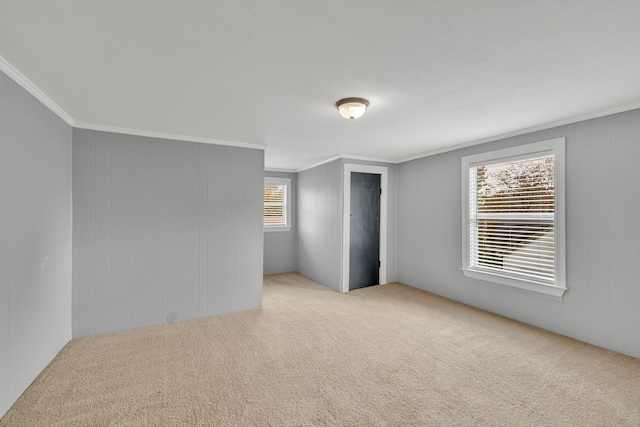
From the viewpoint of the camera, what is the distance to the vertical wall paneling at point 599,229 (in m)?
2.73

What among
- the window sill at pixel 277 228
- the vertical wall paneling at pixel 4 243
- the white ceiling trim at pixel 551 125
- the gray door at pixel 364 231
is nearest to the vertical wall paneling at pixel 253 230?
the gray door at pixel 364 231

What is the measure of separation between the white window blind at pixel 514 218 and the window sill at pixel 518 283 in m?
0.07

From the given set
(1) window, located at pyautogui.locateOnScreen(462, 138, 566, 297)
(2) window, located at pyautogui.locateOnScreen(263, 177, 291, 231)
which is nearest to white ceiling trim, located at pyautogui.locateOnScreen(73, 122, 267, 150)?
(2) window, located at pyautogui.locateOnScreen(263, 177, 291, 231)

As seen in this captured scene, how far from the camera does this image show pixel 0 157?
1.83 meters

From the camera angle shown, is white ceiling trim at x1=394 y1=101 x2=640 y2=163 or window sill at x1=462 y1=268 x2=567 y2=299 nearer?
white ceiling trim at x1=394 y1=101 x2=640 y2=163

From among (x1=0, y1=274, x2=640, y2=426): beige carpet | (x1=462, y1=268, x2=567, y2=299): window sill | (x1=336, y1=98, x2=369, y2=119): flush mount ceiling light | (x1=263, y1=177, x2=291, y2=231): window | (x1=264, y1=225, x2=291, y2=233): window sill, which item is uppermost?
(x1=336, y1=98, x2=369, y2=119): flush mount ceiling light

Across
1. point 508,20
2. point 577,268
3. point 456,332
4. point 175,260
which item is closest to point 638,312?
point 577,268

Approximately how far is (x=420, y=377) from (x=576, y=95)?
260 centimetres

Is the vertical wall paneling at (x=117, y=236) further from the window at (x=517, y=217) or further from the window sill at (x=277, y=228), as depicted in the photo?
the window at (x=517, y=217)

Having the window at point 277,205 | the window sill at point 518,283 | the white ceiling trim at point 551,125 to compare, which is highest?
the white ceiling trim at point 551,125

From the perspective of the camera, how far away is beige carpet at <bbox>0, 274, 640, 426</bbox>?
1893mm

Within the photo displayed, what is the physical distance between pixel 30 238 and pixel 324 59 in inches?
99.8

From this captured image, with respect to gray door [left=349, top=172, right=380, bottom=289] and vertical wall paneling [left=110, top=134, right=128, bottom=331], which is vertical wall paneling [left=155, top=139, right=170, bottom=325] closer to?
vertical wall paneling [left=110, top=134, right=128, bottom=331]

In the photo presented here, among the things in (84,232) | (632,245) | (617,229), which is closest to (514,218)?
(617,229)
